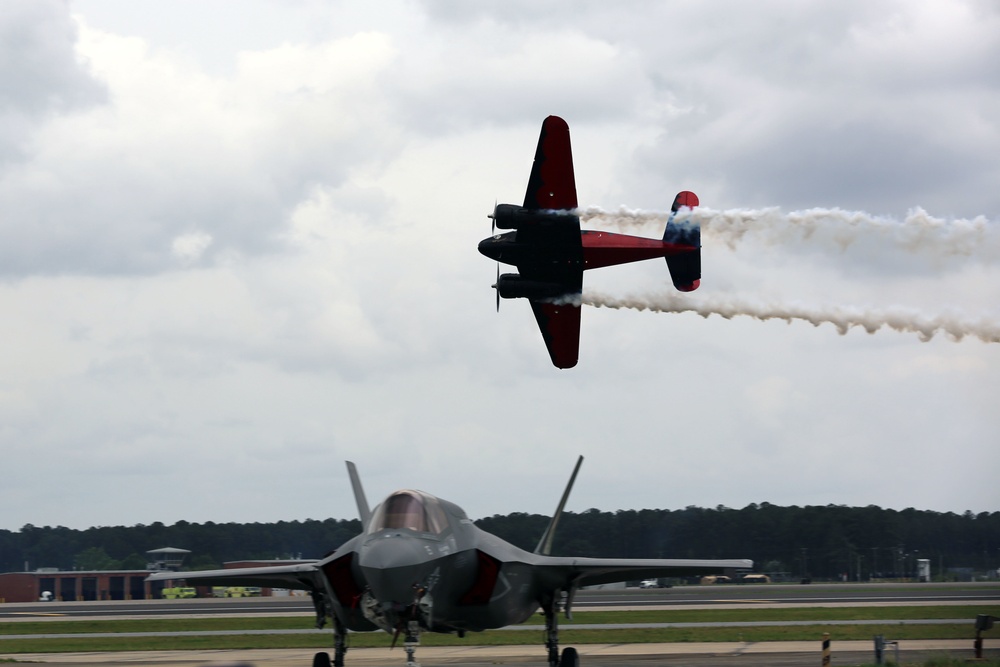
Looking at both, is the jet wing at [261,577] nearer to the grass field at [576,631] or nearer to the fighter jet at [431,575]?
the fighter jet at [431,575]

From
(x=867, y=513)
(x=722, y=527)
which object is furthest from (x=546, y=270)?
(x=867, y=513)

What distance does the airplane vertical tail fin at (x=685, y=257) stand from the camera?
37906mm

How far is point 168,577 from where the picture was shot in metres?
22.6

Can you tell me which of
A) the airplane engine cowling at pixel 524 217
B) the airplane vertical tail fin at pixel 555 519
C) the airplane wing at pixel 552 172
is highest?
the airplane wing at pixel 552 172

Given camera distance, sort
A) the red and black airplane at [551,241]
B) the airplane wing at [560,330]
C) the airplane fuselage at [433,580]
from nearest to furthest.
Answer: the airplane fuselage at [433,580] < the red and black airplane at [551,241] < the airplane wing at [560,330]

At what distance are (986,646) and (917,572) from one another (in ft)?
239

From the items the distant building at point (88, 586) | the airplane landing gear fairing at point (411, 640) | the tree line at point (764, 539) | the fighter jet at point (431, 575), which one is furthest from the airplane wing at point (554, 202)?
the distant building at point (88, 586)

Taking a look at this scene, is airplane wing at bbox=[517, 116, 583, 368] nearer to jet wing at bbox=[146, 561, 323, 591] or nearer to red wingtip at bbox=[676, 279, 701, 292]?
red wingtip at bbox=[676, 279, 701, 292]

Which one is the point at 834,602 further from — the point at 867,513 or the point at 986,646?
the point at 867,513

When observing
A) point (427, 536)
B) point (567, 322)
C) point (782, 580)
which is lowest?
point (782, 580)

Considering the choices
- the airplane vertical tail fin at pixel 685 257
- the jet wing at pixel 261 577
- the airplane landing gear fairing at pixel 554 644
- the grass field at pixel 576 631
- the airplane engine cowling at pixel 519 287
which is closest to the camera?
the jet wing at pixel 261 577

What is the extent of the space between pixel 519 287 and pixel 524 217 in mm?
2196

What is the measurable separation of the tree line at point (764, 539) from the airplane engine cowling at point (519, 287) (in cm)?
3782

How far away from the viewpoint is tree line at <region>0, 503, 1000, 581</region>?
80750 mm
